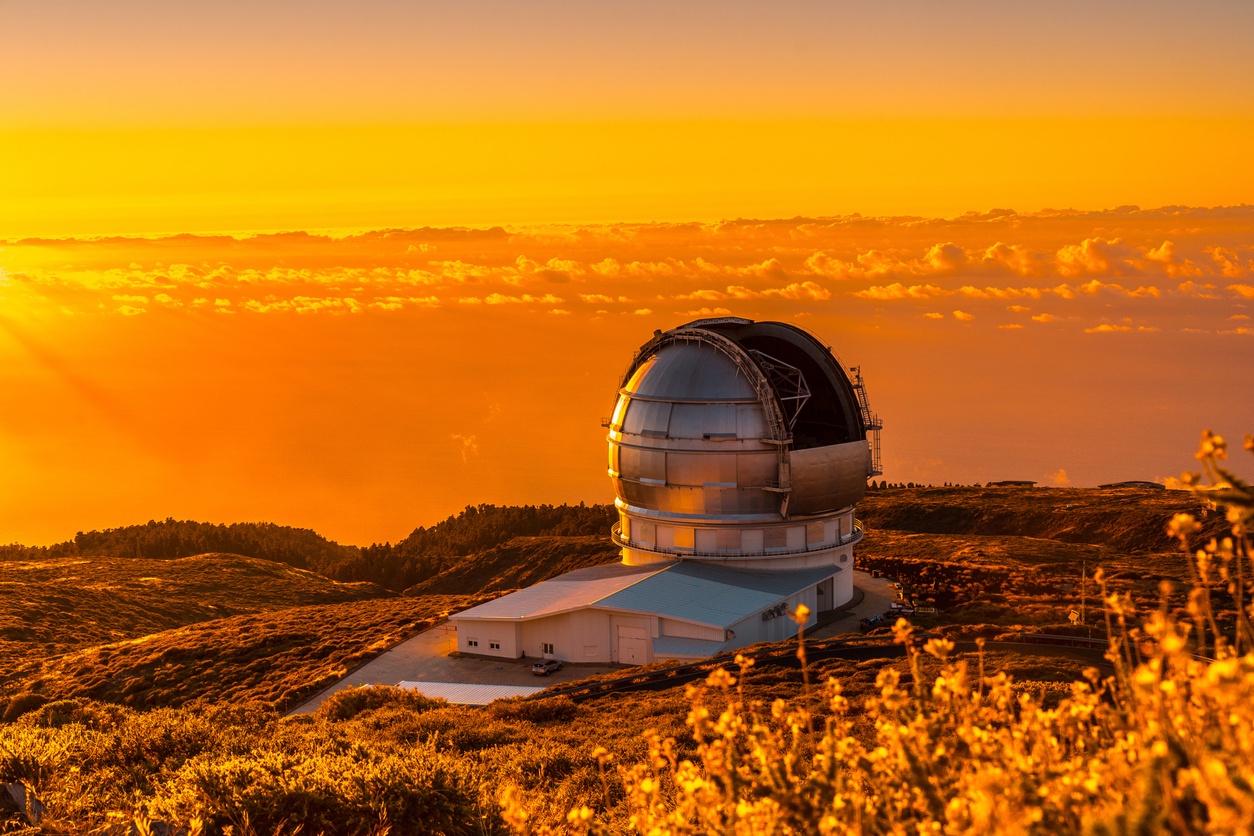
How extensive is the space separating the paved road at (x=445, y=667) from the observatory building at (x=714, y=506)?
0.80 meters

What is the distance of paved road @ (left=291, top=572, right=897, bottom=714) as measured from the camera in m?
32.8

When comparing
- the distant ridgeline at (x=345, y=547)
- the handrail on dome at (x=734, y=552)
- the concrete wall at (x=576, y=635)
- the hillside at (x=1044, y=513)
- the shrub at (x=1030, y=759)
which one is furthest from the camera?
the distant ridgeline at (x=345, y=547)

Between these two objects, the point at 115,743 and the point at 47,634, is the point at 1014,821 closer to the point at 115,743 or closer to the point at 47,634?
the point at 115,743

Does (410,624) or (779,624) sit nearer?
(779,624)

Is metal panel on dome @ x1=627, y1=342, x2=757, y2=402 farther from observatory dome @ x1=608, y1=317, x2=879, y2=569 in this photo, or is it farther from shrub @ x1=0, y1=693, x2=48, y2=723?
shrub @ x1=0, y1=693, x2=48, y2=723

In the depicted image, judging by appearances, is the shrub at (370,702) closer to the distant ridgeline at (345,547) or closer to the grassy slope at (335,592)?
the grassy slope at (335,592)

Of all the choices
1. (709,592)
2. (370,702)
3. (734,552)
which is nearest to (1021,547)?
(734,552)

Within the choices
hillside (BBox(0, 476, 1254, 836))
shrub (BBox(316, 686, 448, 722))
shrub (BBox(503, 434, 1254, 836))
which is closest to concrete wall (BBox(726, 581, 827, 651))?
hillside (BBox(0, 476, 1254, 836))

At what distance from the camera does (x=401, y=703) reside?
27.3 metres

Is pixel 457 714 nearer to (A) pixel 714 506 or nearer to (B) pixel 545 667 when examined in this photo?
(B) pixel 545 667

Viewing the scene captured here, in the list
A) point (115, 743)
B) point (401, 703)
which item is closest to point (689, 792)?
point (115, 743)

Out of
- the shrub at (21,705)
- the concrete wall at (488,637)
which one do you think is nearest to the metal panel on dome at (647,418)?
the concrete wall at (488,637)

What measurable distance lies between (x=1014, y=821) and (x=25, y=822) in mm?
12516

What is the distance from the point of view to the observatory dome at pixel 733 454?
37.2m
